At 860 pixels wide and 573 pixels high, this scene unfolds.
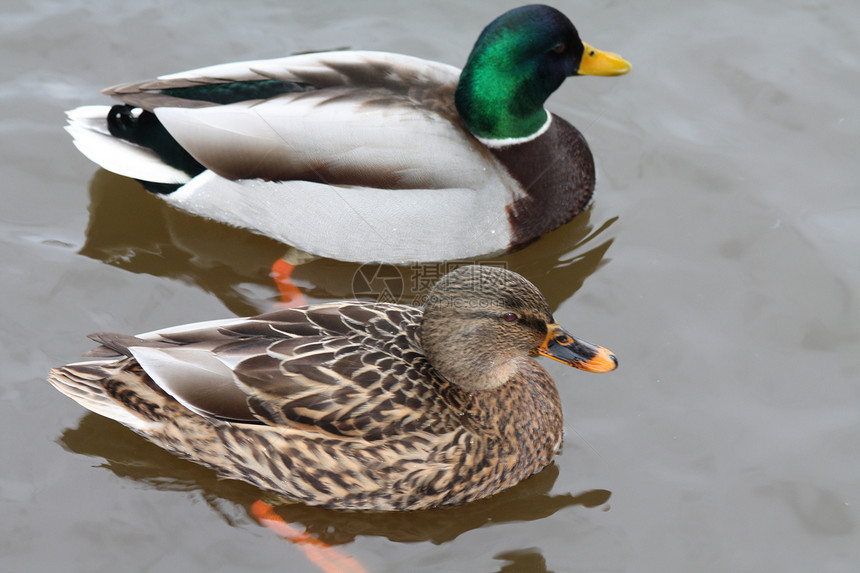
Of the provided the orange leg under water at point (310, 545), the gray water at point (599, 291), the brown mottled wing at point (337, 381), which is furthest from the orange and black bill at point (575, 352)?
the orange leg under water at point (310, 545)

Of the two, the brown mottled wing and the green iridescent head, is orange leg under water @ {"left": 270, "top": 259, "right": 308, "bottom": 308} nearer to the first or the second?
the brown mottled wing

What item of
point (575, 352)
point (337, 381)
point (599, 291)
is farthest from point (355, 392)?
point (599, 291)

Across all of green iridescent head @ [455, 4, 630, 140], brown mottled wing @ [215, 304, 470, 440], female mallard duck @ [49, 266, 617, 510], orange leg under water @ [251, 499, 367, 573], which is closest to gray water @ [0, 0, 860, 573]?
orange leg under water @ [251, 499, 367, 573]

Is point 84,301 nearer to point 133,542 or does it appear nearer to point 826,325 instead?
point 133,542

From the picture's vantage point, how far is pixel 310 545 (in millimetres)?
4859

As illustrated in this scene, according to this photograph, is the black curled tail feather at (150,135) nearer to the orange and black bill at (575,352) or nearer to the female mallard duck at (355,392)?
the female mallard duck at (355,392)

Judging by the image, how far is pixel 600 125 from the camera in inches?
289

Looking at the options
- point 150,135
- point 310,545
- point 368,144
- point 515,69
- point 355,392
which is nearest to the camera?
point 355,392

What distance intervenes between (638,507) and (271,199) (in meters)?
2.84

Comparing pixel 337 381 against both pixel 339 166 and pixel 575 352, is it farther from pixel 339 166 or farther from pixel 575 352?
pixel 339 166

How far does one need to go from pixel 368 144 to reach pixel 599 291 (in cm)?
171

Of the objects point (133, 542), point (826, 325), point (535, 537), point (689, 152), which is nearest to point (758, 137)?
point (689, 152)

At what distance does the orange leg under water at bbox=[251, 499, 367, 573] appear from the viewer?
477 centimetres

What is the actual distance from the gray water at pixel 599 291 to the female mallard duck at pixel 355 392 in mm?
321
